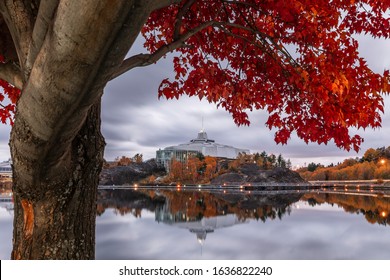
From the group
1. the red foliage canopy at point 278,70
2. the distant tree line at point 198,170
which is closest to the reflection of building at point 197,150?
the distant tree line at point 198,170

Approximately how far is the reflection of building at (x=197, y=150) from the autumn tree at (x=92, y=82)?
5357 inches

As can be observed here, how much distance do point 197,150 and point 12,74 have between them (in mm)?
157943

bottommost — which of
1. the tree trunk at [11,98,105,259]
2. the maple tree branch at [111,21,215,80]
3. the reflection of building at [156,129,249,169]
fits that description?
the tree trunk at [11,98,105,259]

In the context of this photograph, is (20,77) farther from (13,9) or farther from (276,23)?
(276,23)

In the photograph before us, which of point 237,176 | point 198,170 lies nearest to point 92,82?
point 237,176

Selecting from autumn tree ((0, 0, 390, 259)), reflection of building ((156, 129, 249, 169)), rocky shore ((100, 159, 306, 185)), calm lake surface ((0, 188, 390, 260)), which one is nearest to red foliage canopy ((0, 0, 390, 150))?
autumn tree ((0, 0, 390, 259))

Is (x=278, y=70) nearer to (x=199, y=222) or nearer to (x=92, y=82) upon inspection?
(x=92, y=82)

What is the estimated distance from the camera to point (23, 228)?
3.52 m

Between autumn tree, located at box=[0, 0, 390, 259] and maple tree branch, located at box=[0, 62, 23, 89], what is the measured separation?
11mm

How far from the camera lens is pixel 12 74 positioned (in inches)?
131

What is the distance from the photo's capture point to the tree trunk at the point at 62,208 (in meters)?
3.35

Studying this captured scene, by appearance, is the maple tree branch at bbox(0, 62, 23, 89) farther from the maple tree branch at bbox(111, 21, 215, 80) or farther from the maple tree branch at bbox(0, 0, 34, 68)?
the maple tree branch at bbox(111, 21, 215, 80)

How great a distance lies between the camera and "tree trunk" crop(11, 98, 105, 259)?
3.35 m
